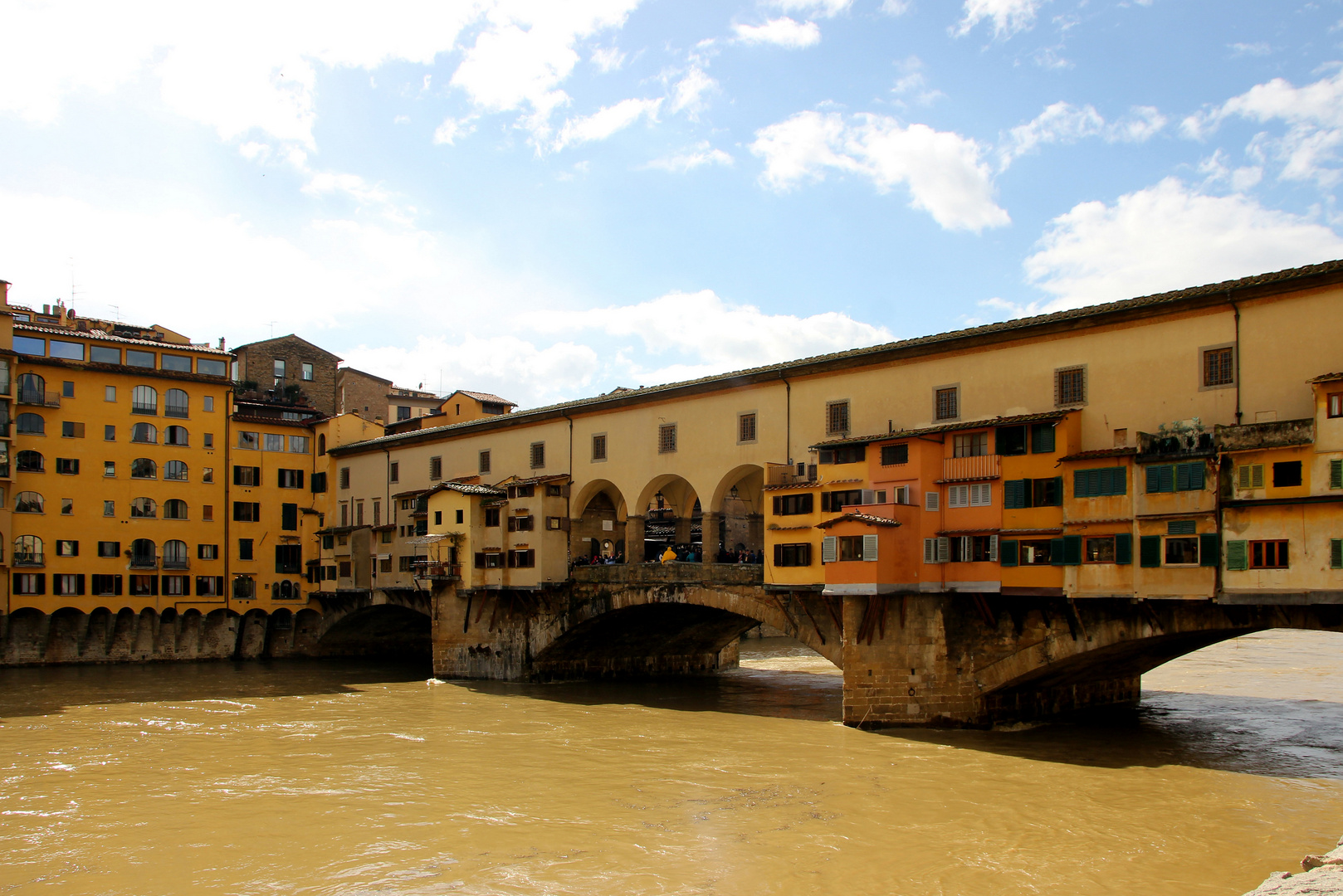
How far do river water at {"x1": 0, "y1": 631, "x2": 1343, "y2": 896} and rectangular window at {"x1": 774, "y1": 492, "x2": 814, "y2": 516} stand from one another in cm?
664

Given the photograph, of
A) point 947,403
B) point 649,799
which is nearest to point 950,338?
point 947,403

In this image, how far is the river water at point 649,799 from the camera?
18.2 m

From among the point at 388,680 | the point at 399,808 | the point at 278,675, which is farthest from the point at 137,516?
the point at 399,808

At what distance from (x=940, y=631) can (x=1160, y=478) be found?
7.23 metres

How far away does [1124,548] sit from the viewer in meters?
25.9

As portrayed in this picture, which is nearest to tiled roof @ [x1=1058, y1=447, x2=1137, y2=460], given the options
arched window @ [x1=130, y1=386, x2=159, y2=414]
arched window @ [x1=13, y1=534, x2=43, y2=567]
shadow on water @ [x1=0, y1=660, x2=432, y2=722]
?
shadow on water @ [x1=0, y1=660, x2=432, y2=722]

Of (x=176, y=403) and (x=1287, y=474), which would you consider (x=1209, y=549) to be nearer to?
(x=1287, y=474)

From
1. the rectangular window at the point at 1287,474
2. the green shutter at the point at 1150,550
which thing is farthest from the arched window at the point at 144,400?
the rectangular window at the point at 1287,474

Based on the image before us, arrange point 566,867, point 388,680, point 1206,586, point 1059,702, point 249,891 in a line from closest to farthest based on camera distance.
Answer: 1. point 249,891
2. point 566,867
3. point 1206,586
4. point 1059,702
5. point 388,680

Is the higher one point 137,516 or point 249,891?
point 137,516

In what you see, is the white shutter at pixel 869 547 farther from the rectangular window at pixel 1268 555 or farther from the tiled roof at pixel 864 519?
the rectangular window at pixel 1268 555

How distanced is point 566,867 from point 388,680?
106 ft

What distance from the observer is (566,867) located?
61.1ft

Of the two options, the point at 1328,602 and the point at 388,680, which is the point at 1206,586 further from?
the point at 388,680
